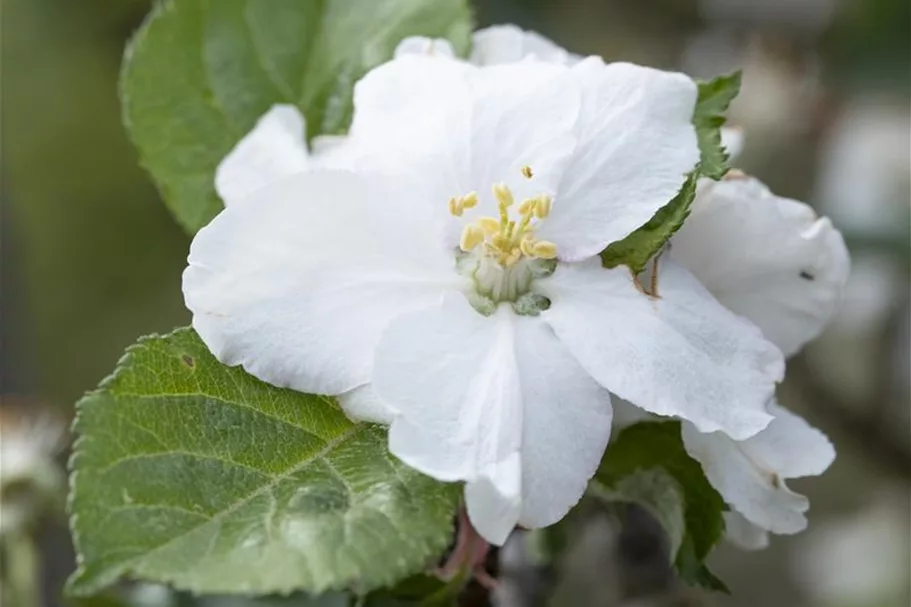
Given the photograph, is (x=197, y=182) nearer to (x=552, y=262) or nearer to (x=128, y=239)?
(x=552, y=262)

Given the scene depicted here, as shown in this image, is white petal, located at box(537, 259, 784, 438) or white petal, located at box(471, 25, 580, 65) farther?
white petal, located at box(471, 25, 580, 65)

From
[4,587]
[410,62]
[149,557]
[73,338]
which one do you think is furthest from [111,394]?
[73,338]

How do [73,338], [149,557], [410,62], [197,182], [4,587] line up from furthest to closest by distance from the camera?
[73,338], [4,587], [197,182], [410,62], [149,557]

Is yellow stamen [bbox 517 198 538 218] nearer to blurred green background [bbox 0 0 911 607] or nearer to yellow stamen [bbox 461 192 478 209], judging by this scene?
yellow stamen [bbox 461 192 478 209]

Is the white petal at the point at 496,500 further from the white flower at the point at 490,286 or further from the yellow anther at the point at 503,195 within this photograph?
the yellow anther at the point at 503,195

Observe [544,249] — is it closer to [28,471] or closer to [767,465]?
[767,465]

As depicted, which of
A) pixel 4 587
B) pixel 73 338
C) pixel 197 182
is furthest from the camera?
pixel 73 338

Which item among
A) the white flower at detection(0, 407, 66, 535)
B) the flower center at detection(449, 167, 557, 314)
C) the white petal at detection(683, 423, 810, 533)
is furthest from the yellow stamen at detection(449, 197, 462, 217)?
the white flower at detection(0, 407, 66, 535)
